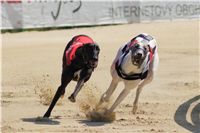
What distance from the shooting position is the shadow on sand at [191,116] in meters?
8.20

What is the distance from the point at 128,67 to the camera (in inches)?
312

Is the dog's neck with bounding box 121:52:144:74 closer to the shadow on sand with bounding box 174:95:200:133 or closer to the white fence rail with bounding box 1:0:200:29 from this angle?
the shadow on sand with bounding box 174:95:200:133

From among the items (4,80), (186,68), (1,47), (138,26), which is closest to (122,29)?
(138,26)

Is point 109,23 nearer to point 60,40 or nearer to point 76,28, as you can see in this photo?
point 76,28

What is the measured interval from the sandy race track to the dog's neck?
0.76 meters

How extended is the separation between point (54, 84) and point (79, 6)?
11.9 metres

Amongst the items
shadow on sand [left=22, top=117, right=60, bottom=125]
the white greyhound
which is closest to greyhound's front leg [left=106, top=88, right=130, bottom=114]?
the white greyhound

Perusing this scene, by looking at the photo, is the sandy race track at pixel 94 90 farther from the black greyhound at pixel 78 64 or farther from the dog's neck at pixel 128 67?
the dog's neck at pixel 128 67

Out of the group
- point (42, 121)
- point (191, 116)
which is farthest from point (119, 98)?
point (191, 116)

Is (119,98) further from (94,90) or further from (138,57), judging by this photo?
(94,90)

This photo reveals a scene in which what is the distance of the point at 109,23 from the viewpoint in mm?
24062

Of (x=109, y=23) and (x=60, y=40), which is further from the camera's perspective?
(x=109, y=23)

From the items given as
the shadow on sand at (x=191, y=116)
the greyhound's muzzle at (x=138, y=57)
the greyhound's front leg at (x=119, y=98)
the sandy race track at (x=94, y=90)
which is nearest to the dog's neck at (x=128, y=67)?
the greyhound's muzzle at (x=138, y=57)

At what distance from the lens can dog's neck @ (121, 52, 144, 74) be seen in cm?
787
